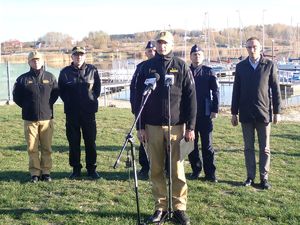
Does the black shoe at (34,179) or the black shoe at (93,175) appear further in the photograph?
the black shoe at (93,175)

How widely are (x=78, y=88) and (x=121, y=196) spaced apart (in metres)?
1.88

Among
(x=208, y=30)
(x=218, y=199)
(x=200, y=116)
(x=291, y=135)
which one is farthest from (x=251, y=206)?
(x=208, y=30)

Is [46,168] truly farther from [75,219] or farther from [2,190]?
[75,219]

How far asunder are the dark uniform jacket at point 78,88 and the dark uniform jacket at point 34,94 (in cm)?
25

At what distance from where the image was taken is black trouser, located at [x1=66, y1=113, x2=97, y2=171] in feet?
24.2

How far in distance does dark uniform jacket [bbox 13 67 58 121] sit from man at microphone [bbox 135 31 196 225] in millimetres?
2257

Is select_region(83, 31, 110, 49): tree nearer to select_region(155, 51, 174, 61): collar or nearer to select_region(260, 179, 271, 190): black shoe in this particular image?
select_region(260, 179, 271, 190): black shoe

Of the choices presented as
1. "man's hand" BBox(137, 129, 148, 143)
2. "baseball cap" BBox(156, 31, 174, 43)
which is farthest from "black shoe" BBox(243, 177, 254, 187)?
"baseball cap" BBox(156, 31, 174, 43)

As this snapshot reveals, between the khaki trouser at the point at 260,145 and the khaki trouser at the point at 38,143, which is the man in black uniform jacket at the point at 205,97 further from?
the khaki trouser at the point at 38,143

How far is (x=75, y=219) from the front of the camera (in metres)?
5.68

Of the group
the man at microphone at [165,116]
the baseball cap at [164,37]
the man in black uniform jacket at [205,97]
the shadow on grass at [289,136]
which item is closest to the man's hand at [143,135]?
the man at microphone at [165,116]

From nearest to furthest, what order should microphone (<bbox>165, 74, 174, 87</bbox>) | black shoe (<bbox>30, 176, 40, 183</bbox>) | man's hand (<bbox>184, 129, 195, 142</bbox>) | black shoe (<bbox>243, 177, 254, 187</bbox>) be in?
microphone (<bbox>165, 74, 174, 87</bbox>) < man's hand (<bbox>184, 129, 195, 142</bbox>) < black shoe (<bbox>243, 177, 254, 187</bbox>) < black shoe (<bbox>30, 176, 40, 183</bbox>)

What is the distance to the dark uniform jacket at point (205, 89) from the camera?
7230 millimetres

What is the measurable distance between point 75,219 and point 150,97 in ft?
5.94
